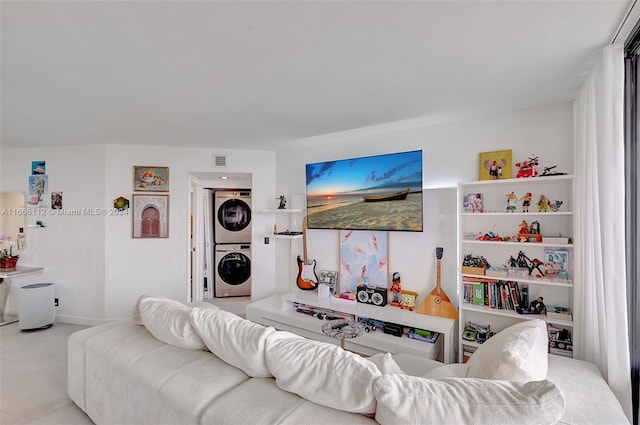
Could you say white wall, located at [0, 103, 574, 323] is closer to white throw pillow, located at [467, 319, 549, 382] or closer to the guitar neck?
the guitar neck

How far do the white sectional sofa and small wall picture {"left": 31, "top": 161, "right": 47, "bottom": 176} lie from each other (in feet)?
10.6

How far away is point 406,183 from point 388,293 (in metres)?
1.15

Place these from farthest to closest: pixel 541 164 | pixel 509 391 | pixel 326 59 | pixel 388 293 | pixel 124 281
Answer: pixel 124 281 → pixel 388 293 → pixel 541 164 → pixel 326 59 → pixel 509 391

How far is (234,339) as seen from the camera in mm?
1502

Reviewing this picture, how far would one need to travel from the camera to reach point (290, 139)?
360 cm

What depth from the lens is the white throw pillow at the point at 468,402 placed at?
3.20 ft

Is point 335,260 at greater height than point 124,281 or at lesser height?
greater

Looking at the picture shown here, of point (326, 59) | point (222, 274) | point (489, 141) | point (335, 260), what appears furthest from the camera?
point (222, 274)

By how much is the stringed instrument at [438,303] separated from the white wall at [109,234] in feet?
6.89

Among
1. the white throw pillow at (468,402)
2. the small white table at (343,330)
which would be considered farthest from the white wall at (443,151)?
the white throw pillow at (468,402)

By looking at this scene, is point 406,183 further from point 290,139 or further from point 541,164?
point 290,139

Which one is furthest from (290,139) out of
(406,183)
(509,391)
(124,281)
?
(509,391)

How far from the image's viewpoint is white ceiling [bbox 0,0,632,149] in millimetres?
1322

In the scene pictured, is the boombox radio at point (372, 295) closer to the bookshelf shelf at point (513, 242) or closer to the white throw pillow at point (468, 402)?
the bookshelf shelf at point (513, 242)
